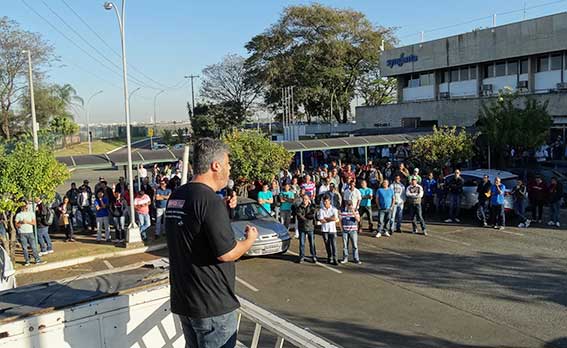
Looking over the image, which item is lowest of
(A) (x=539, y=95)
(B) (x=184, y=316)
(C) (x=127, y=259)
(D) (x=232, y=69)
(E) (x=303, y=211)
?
(C) (x=127, y=259)

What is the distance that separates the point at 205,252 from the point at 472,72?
37.5 meters

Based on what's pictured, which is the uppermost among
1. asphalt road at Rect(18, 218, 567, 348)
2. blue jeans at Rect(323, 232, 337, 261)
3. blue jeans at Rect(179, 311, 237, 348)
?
blue jeans at Rect(179, 311, 237, 348)

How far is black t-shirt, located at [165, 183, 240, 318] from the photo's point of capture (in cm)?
294

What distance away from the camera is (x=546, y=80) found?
3155cm

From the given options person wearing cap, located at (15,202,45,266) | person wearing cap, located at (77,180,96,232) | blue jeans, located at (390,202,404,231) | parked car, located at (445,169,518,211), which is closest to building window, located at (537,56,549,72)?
parked car, located at (445,169,518,211)

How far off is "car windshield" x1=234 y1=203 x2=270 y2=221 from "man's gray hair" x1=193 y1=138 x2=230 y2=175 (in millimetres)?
10519

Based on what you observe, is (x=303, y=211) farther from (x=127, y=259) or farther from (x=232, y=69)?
(x=232, y=69)

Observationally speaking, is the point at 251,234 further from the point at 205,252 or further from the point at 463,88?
the point at 463,88

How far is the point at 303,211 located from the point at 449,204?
22.0 feet

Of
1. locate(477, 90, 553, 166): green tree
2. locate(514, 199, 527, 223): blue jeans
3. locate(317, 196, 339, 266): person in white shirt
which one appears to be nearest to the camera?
locate(317, 196, 339, 266): person in white shirt

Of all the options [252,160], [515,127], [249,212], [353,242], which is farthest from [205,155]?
[515,127]

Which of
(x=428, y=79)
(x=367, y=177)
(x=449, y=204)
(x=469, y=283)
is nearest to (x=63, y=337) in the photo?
(x=469, y=283)

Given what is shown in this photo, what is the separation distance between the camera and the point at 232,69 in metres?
70.1

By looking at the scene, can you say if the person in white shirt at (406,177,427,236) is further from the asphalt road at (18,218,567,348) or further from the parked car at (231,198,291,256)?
the parked car at (231,198,291,256)
